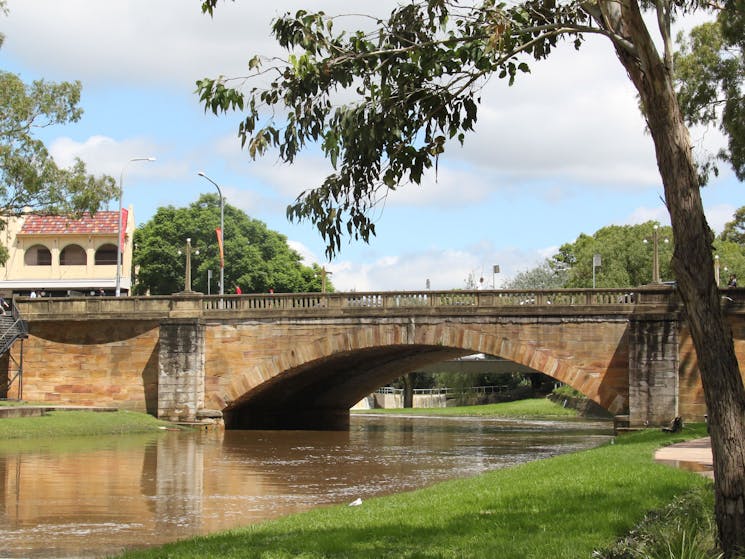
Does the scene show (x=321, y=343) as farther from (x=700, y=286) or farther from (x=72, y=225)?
(x=72, y=225)

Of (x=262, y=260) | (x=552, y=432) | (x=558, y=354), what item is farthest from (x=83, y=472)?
(x=262, y=260)

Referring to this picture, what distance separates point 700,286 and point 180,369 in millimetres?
32729

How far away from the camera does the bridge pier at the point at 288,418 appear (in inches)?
1791

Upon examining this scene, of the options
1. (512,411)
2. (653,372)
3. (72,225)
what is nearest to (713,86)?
(653,372)

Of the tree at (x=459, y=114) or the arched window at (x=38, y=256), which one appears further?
the arched window at (x=38, y=256)

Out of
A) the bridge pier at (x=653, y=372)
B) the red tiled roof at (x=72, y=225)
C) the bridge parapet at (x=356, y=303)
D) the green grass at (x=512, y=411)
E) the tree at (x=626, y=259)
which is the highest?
the red tiled roof at (x=72, y=225)

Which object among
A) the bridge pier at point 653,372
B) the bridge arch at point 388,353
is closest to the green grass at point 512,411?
the bridge arch at point 388,353

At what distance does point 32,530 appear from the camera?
54.8 ft

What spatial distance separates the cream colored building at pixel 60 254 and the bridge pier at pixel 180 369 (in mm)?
34997

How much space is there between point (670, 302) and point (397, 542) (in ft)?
85.5

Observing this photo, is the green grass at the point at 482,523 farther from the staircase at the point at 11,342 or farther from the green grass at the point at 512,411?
the green grass at the point at 512,411

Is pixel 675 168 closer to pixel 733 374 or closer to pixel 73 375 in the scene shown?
pixel 733 374

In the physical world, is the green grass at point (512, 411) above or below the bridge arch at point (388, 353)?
below

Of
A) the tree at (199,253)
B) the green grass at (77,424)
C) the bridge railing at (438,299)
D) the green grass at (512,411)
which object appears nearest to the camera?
the green grass at (77,424)
